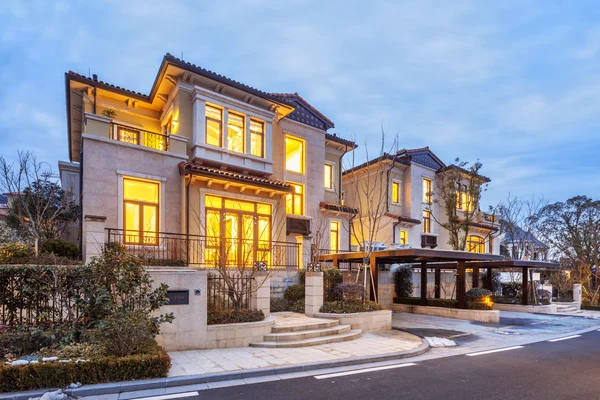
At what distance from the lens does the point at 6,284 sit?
23.9ft

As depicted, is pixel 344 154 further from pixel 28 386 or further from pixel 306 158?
pixel 28 386

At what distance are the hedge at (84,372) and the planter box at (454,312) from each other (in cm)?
1278

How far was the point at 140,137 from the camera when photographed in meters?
15.3

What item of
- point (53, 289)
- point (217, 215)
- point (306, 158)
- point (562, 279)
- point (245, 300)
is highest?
point (306, 158)

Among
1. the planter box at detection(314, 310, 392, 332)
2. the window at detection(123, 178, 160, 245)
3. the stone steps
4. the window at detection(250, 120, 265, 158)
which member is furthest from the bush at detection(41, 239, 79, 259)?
the window at detection(250, 120, 265, 158)

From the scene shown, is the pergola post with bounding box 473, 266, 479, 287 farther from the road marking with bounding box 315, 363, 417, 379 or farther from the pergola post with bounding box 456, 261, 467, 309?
the road marking with bounding box 315, 363, 417, 379

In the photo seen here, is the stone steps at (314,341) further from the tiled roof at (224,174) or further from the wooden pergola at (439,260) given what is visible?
the tiled roof at (224,174)

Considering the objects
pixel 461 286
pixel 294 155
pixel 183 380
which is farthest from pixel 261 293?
pixel 294 155

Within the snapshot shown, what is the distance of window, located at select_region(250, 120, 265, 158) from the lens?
1734cm

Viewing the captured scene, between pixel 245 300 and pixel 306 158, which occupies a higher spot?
pixel 306 158

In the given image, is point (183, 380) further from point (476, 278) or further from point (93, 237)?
point (476, 278)

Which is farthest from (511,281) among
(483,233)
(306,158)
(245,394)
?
(245,394)

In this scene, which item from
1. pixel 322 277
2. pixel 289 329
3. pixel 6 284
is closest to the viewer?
pixel 6 284

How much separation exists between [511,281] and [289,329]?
18.5m
